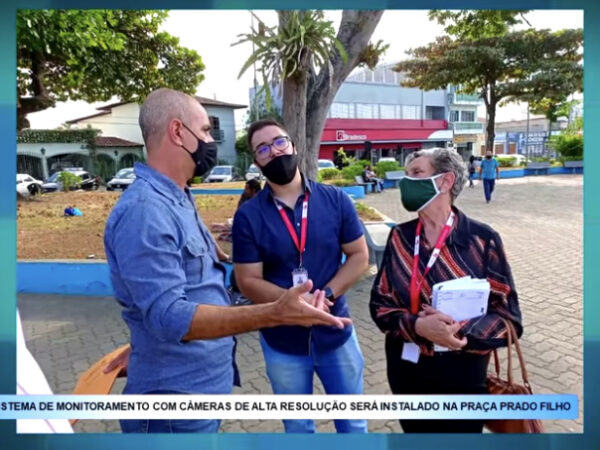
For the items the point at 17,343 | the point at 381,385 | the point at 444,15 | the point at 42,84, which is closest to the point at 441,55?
the point at 444,15

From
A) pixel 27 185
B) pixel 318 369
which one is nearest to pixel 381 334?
pixel 318 369

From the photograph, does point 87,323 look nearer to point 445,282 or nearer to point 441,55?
point 445,282

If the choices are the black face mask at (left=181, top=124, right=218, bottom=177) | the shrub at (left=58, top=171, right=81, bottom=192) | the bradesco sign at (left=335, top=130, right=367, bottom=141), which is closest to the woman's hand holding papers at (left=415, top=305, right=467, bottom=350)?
the black face mask at (left=181, top=124, right=218, bottom=177)

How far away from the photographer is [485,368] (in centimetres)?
181

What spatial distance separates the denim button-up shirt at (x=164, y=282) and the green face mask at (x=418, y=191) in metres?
0.85

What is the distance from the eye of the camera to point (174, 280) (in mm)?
1320

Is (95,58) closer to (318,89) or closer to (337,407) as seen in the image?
(318,89)

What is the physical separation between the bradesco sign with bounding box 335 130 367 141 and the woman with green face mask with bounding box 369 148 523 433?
730mm

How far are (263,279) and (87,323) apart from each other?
2.72 m

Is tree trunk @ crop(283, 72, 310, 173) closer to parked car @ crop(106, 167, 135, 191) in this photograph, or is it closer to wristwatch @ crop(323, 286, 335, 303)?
wristwatch @ crop(323, 286, 335, 303)

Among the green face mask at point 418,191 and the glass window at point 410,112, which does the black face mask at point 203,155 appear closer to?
the green face mask at point 418,191

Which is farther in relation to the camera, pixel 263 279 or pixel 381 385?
pixel 381 385

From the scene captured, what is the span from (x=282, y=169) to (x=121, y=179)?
78cm

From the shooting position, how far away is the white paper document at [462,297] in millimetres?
1646
